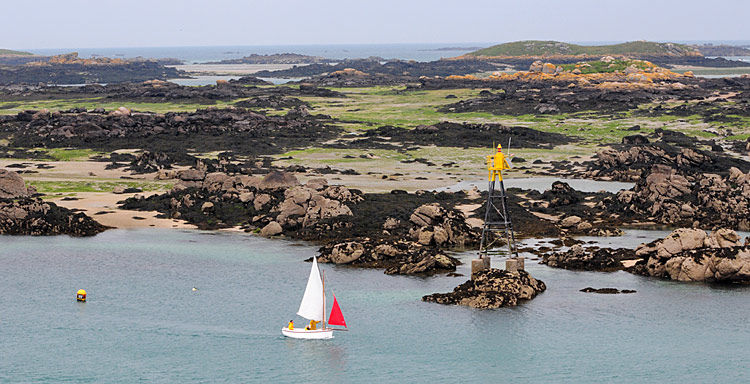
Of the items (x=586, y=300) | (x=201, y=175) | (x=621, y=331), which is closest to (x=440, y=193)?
(x=201, y=175)

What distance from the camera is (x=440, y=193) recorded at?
77375 millimetres

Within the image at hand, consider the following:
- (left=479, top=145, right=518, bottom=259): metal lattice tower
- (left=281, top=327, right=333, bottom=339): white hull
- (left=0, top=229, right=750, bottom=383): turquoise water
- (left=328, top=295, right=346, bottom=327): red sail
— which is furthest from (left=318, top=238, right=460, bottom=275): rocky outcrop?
(left=281, top=327, right=333, bottom=339): white hull

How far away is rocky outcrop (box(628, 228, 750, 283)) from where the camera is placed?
2023 inches

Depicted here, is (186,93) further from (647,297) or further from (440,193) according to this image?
(647,297)

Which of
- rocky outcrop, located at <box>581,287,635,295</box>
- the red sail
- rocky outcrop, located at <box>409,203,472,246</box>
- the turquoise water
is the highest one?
rocky outcrop, located at <box>409,203,472,246</box>

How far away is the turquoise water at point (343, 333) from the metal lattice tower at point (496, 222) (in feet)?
7.60

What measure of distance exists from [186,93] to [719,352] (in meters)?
152

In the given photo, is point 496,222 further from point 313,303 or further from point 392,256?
point 313,303

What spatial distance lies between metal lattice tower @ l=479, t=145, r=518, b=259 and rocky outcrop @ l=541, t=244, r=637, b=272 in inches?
101

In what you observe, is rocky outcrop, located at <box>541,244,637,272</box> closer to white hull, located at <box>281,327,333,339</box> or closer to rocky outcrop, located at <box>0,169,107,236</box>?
white hull, located at <box>281,327,333,339</box>

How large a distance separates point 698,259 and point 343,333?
21.5 m

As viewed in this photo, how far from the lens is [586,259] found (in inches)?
2200

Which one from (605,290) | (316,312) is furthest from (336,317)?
(605,290)

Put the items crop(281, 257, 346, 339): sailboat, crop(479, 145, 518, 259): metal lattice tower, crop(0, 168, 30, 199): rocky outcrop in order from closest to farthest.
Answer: crop(281, 257, 346, 339): sailboat → crop(479, 145, 518, 259): metal lattice tower → crop(0, 168, 30, 199): rocky outcrop
